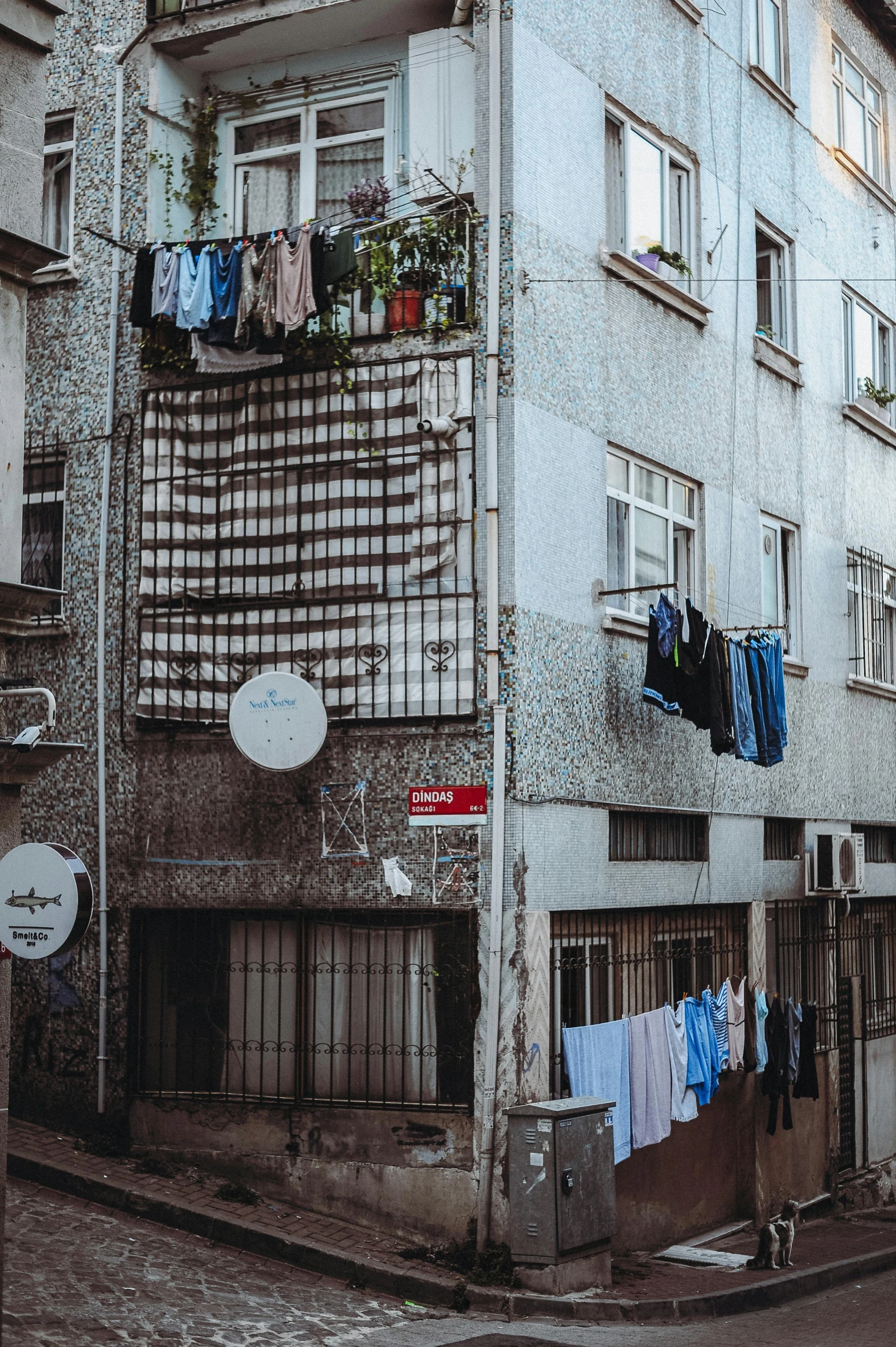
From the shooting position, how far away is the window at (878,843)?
1961cm

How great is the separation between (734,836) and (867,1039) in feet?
15.1

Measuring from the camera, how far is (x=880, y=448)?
20484 mm

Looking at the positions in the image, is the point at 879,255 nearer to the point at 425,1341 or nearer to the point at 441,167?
the point at 441,167

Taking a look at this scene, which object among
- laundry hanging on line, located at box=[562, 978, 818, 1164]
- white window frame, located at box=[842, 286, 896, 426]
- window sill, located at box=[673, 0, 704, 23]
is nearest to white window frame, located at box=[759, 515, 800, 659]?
white window frame, located at box=[842, 286, 896, 426]

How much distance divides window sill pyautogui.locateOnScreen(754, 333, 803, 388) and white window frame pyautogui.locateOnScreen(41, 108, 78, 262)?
7.15m

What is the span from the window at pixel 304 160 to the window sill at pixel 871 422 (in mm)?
7697

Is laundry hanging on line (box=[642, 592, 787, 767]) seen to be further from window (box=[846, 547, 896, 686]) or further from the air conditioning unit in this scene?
window (box=[846, 547, 896, 686])

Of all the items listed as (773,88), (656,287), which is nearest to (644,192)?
(656,287)

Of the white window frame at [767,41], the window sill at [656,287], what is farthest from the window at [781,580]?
the white window frame at [767,41]

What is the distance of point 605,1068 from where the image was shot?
12797 mm

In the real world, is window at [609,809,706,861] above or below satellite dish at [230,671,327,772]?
below

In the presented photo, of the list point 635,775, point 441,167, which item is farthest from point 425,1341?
point 441,167

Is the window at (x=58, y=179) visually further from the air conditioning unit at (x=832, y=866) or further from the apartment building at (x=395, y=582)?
the air conditioning unit at (x=832, y=866)

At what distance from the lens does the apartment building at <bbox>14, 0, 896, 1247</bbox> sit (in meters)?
12.5
